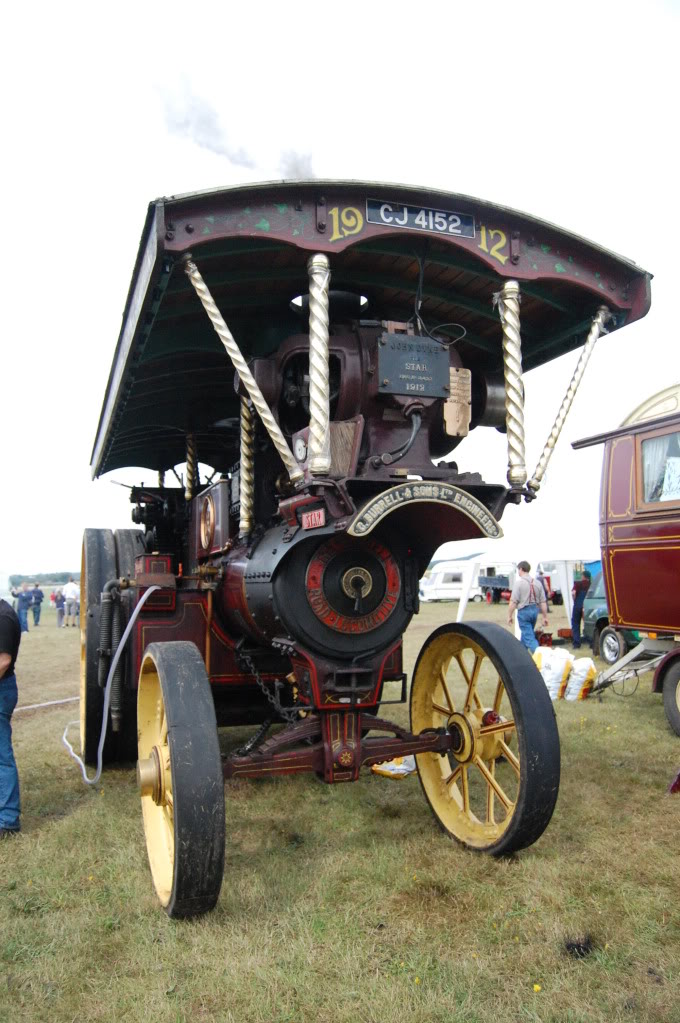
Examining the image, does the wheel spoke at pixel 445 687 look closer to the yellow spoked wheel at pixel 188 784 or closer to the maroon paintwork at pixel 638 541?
the yellow spoked wheel at pixel 188 784

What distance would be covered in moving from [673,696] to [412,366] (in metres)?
3.42

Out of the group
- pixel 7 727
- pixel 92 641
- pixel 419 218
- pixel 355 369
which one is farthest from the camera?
pixel 92 641

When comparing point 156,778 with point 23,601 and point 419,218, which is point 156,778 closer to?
point 419,218

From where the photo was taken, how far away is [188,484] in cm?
551

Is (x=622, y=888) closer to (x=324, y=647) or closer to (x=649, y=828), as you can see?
(x=649, y=828)

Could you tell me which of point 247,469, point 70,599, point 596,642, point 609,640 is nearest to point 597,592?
point 596,642

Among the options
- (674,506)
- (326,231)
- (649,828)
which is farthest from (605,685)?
(326,231)

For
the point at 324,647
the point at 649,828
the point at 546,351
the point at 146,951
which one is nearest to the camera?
the point at 146,951

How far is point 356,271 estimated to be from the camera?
327 cm

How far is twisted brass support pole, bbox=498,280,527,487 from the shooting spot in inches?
120

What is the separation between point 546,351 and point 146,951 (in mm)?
3048

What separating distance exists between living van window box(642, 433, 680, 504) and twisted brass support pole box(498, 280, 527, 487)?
2.89 m

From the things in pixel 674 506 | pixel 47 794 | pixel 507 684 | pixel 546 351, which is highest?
pixel 546 351

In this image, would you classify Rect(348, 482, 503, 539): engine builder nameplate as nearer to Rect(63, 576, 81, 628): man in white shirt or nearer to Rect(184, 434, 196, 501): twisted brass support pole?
Rect(184, 434, 196, 501): twisted brass support pole
